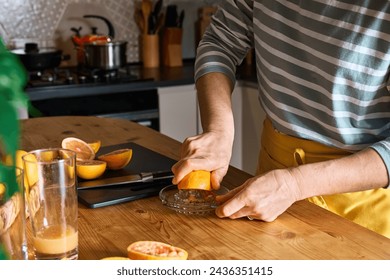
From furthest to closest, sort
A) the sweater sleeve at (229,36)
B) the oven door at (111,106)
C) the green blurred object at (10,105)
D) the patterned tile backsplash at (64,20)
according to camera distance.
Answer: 1. the patterned tile backsplash at (64,20)
2. the oven door at (111,106)
3. the sweater sleeve at (229,36)
4. the green blurred object at (10,105)

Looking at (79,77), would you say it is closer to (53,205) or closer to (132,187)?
(132,187)

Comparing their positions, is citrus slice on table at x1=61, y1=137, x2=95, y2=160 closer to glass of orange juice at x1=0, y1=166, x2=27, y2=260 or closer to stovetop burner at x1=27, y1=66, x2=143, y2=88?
glass of orange juice at x1=0, y1=166, x2=27, y2=260

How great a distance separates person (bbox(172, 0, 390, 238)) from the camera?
119 cm

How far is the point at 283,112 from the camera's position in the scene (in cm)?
152

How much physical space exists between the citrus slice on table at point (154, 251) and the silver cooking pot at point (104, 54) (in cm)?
214

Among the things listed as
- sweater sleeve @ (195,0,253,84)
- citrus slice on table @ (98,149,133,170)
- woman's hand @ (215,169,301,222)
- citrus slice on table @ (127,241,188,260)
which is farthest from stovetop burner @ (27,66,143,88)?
citrus slice on table @ (127,241,188,260)

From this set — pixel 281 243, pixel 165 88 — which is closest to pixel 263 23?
pixel 281 243

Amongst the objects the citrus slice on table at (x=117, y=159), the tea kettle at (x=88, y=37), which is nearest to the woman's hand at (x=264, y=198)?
the citrus slice on table at (x=117, y=159)

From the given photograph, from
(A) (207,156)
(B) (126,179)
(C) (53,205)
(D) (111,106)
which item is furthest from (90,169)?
(D) (111,106)

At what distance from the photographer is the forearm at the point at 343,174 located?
3.89 ft

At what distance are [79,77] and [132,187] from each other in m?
1.78

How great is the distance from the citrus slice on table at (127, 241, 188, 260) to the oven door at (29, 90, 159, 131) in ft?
6.40

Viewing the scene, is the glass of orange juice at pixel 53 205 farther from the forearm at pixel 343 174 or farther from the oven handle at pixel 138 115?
the oven handle at pixel 138 115
